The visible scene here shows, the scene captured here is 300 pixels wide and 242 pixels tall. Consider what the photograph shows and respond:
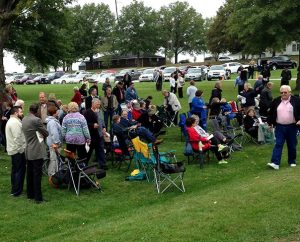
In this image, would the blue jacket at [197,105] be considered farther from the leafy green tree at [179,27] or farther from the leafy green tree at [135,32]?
the leafy green tree at [179,27]

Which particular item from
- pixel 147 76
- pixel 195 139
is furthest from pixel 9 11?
pixel 147 76

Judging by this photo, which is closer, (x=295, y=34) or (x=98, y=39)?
(x=295, y=34)

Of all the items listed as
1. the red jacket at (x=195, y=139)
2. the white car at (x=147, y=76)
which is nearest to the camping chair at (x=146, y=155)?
the red jacket at (x=195, y=139)

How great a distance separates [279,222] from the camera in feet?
20.0

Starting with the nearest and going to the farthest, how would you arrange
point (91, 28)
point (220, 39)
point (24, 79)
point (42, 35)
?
point (42, 35) < point (24, 79) < point (220, 39) < point (91, 28)

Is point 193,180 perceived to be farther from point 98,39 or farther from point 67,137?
point 98,39

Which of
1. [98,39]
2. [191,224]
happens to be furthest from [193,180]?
[98,39]

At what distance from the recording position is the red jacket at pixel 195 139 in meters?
10.7

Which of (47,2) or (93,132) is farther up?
(47,2)

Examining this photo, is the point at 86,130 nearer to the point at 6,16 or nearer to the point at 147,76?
the point at 6,16

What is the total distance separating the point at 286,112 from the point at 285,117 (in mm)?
109

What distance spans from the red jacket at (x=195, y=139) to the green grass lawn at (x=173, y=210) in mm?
525

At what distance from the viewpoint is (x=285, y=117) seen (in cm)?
948

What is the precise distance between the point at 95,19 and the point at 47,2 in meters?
61.9
